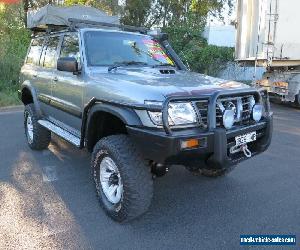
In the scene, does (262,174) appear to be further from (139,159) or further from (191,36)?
(191,36)

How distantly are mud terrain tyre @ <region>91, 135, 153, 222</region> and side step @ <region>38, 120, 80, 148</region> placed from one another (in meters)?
0.71

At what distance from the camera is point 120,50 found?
513 centimetres

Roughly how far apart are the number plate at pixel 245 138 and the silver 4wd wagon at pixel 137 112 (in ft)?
0.04

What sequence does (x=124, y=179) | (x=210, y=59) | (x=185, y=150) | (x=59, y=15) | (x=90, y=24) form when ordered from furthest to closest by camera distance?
(x=210, y=59) → (x=59, y=15) → (x=90, y=24) → (x=124, y=179) → (x=185, y=150)

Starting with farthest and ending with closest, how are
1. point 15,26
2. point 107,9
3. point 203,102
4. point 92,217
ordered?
point 107,9 → point 15,26 → point 92,217 → point 203,102

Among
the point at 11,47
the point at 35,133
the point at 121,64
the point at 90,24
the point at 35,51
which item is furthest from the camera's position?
the point at 11,47

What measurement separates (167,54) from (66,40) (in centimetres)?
142

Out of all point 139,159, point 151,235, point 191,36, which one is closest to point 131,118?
point 139,159

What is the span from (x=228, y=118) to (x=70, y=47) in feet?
8.26

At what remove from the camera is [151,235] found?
3.74m

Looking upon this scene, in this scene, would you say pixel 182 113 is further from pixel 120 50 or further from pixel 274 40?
pixel 274 40

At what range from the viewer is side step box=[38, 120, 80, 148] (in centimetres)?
484

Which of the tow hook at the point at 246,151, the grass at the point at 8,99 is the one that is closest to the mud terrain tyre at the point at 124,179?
the tow hook at the point at 246,151

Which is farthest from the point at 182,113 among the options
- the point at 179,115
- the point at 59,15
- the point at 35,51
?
the point at 59,15
